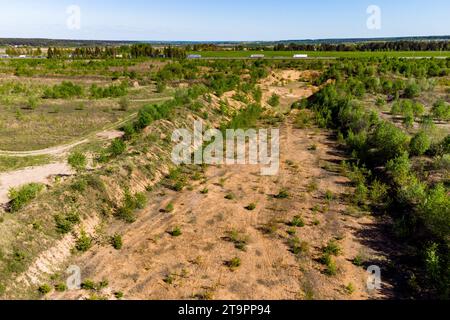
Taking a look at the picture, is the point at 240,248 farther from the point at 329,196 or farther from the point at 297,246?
the point at 329,196

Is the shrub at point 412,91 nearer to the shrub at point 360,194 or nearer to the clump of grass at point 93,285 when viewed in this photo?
the shrub at point 360,194

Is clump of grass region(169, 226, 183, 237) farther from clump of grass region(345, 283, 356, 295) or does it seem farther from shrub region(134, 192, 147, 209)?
clump of grass region(345, 283, 356, 295)

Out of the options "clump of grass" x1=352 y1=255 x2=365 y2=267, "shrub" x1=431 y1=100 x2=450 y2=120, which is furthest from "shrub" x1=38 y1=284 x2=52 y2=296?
"shrub" x1=431 y1=100 x2=450 y2=120

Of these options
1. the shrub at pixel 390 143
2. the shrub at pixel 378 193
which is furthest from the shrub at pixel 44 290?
the shrub at pixel 390 143

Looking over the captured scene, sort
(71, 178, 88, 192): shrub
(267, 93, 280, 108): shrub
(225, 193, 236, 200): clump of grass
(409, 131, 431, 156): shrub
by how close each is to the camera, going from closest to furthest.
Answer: (71, 178, 88, 192): shrub < (225, 193, 236, 200): clump of grass < (409, 131, 431, 156): shrub < (267, 93, 280, 108): shrub

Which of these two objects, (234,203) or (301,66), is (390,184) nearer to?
(234,203)

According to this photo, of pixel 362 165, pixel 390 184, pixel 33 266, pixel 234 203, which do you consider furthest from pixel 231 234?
pixel 362 165
